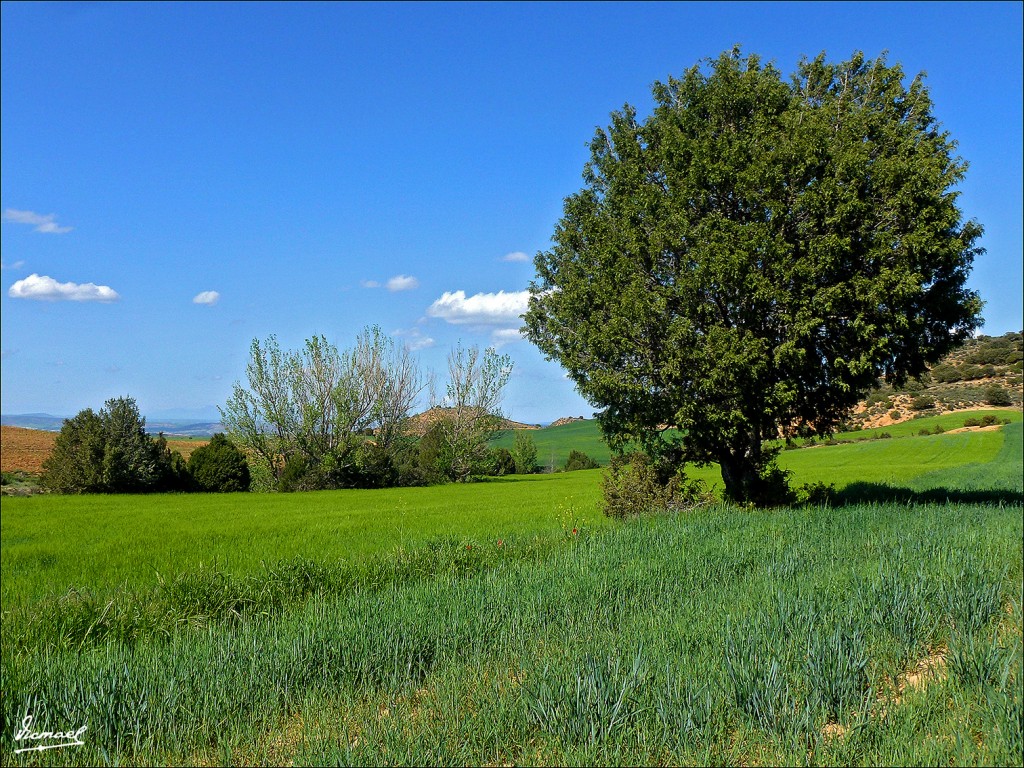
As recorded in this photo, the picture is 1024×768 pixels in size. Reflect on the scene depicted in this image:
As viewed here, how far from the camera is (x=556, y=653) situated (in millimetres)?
5664

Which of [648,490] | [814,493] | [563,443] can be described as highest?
[563,443]

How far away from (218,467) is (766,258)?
3097cm

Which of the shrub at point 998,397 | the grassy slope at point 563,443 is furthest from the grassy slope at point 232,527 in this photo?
the shrub at point 998,397

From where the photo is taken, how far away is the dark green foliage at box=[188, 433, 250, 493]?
34.8 metres

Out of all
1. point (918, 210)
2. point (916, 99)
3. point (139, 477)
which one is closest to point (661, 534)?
point (918, 210)

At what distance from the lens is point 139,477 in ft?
99.7

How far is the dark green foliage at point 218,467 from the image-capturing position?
1371 inches

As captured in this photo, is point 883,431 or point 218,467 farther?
point 883,431

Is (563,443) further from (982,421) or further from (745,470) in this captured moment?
(745,470)

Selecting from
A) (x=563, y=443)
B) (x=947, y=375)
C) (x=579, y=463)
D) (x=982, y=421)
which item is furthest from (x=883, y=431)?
(x=563, y=443)

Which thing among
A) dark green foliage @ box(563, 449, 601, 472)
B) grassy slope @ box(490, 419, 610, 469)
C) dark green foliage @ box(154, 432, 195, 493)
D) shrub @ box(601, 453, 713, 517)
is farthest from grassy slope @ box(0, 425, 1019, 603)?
grassy slope @ box(490, 419, 610, 469)

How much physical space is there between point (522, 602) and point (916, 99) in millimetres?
14863

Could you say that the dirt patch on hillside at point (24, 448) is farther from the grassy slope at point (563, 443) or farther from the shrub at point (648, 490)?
the grassy slope at point (563, 443)
